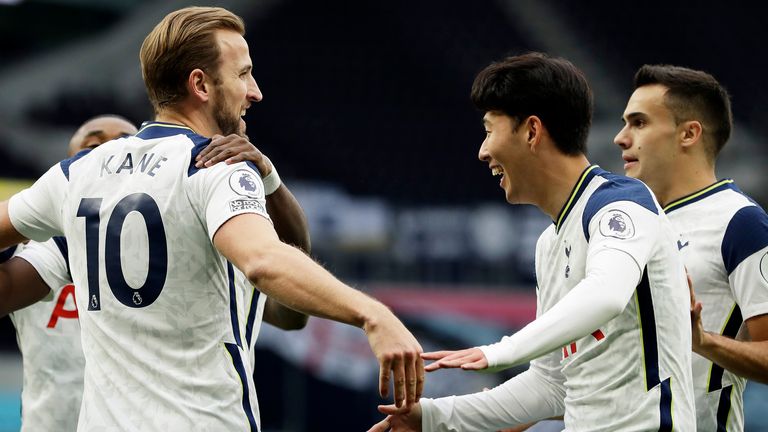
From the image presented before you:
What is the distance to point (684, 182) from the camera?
175 inches

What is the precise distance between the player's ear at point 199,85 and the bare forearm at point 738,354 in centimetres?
182

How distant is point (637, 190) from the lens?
11.0 ft

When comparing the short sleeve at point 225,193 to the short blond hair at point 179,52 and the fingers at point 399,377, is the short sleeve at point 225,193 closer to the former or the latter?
the short blond hair at point 179,52

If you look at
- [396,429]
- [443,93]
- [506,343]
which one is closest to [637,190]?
[506,343]

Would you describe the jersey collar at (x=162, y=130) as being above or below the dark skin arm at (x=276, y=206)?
above

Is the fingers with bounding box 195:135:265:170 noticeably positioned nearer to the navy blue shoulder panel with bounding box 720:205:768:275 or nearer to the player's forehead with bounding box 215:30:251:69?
the player's forehead with bounding box 215:30:251:69

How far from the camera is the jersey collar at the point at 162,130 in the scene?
3.38 m

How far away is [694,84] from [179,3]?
9.47m

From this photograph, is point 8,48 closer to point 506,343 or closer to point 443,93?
point 443,93

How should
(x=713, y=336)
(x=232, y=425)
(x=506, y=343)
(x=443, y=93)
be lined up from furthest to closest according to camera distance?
(x=443, y=93)
(x=713, y=336)
(x=232, y=425)
(x=506, y=343)

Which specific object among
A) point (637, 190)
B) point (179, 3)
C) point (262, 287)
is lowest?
point (262, 287)

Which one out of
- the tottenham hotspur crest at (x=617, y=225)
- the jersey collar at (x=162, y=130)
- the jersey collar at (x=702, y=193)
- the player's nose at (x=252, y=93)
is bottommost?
the tottenham hotspur crest at (x=617, y=225)

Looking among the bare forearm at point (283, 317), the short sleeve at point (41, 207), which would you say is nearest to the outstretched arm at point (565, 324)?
the short sleeve at point (41, 207)

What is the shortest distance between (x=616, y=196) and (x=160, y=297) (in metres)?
1.38
